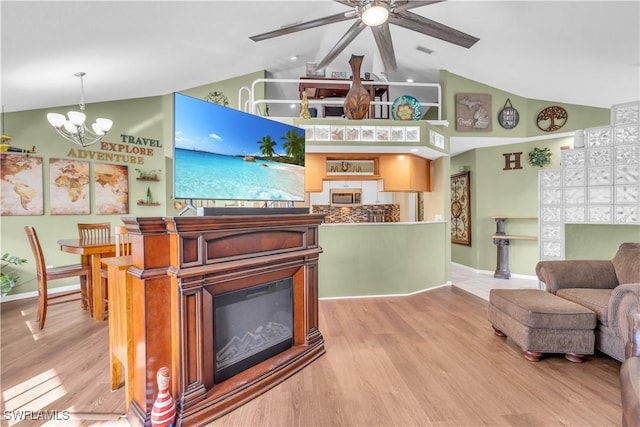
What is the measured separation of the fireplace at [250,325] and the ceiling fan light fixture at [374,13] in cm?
212

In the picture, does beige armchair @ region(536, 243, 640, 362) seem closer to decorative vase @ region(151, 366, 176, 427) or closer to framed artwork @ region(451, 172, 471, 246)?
decorative vase @ region(151, 366, 176, 427)

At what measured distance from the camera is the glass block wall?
2.88m

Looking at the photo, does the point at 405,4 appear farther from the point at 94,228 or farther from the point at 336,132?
the point at 94,228

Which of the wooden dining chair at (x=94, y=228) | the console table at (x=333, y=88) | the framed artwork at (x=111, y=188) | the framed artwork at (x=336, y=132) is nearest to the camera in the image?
the wooden dining chair at (x=94, y=228)

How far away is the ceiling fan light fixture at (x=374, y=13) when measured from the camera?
2.20m

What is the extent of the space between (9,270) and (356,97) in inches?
202

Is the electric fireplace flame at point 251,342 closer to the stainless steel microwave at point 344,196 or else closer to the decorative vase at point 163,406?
the decorative vase at point 163,406

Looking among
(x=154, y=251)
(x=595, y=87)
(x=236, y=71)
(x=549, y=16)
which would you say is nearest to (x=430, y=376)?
(x=154, y=251)

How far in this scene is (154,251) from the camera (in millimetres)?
1545

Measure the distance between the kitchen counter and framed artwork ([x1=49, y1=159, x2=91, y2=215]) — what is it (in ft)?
11.8

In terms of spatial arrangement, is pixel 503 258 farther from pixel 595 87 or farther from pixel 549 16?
pixel 549 16

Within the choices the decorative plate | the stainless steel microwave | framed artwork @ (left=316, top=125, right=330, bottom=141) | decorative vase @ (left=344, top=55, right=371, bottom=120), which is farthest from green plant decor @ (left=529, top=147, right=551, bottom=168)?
framed artwork @ (left=316, top=125, right=330, bottom=141)

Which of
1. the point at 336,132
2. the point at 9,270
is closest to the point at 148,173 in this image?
the point at 9,270

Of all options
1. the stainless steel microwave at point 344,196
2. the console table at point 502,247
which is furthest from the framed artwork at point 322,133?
the console table at point 502,247
